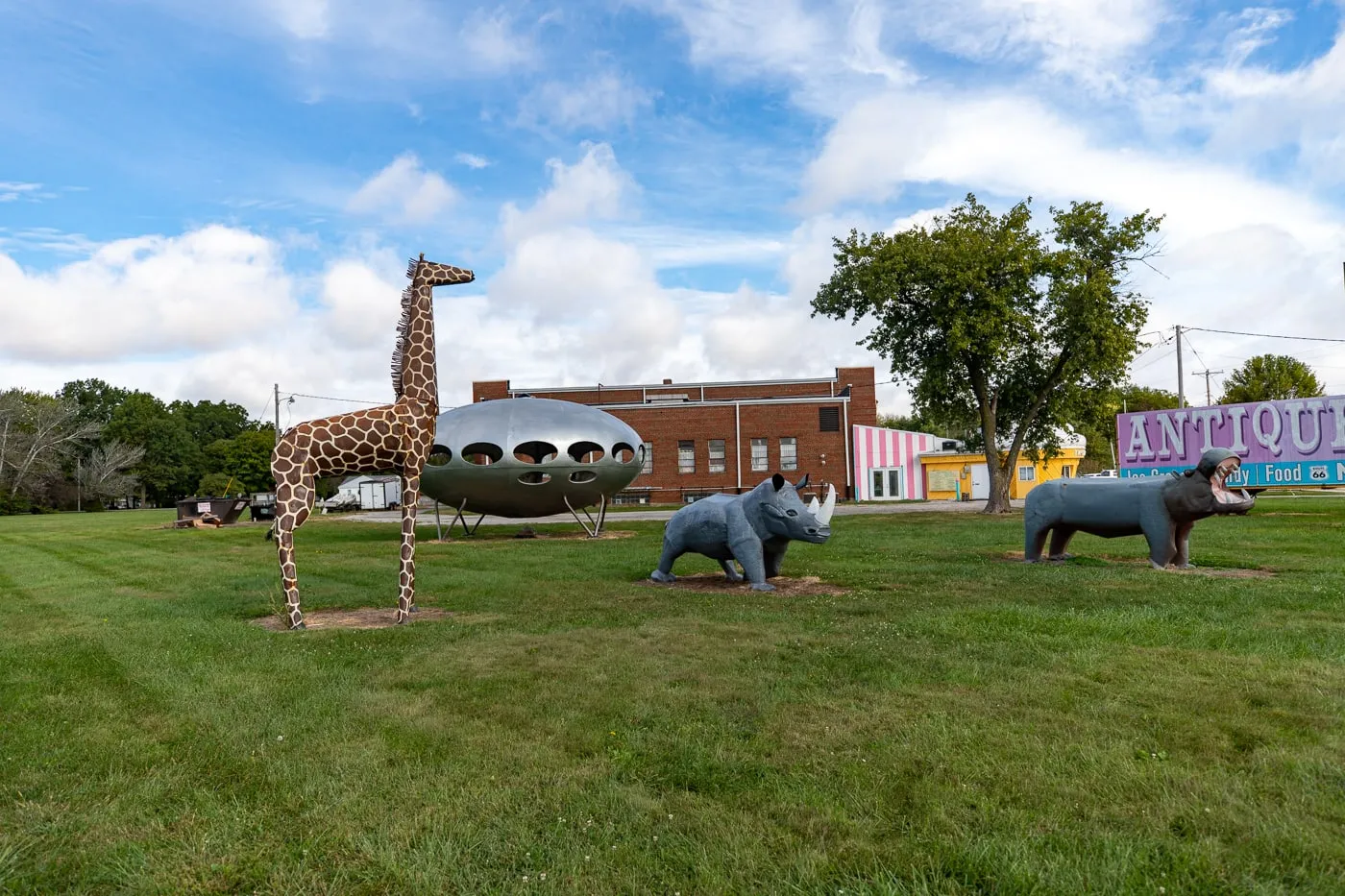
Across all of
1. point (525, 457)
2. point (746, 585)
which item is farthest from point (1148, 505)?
point (525, 457)

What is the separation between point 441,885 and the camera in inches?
139

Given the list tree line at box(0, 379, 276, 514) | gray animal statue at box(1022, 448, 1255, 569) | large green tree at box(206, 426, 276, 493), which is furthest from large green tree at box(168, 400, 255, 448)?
gray animal statue at box(1022, 448, 1255, 569)

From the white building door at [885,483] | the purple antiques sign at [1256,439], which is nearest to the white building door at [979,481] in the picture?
the white building door at [885,483]

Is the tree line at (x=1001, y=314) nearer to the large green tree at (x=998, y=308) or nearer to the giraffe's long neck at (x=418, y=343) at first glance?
the large green tree at (x=998, y=308)

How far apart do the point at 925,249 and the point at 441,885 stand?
26.7 meters

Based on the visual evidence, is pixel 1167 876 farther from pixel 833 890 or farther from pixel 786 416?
pixel 786 416

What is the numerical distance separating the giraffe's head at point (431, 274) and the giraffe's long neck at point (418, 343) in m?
0.04

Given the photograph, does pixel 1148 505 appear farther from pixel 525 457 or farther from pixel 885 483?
pixel 885 483

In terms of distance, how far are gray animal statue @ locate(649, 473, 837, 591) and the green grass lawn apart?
6.78 feet

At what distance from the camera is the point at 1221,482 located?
12.1m

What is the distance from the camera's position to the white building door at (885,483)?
159ft

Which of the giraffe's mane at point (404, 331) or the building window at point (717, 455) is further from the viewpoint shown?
the building window at point (717, 455)

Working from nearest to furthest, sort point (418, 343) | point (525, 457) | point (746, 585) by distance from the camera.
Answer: point (418, 343), point (746, 585), point (525, 457)

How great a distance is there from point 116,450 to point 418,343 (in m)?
77.1
